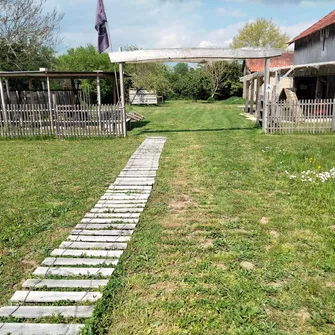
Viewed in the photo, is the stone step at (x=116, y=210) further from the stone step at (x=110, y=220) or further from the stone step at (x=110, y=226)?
the stone step at (x=110, y=226)

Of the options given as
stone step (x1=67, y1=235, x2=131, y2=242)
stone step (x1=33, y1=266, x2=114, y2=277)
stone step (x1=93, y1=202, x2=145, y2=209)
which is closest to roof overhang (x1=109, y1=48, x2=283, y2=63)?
stone step (x1=93, y1=202, x2=145, y2=209)

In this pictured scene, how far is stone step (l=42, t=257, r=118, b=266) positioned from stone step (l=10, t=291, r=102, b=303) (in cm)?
51

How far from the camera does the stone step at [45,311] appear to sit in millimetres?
2828

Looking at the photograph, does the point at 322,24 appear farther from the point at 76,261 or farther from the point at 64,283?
the point at 64,283

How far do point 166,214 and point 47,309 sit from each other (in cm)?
242

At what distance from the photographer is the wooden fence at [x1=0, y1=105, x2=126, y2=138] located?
12.7m

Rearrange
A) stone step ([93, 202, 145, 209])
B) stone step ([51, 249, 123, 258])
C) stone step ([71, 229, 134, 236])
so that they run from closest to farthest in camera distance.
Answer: stone step ([51, 249, 123, 258]), stone step ([71, 229, 134, 236]), stone step ([93, 202, 145, 209])

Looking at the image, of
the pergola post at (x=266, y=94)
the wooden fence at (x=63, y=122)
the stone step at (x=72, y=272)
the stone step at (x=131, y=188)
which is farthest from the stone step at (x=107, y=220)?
the pergola post at (x=266, y=94)

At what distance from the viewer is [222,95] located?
136ft

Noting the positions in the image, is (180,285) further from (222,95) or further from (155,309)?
(222,95)

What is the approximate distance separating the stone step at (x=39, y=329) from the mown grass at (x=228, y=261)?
17 centimetres

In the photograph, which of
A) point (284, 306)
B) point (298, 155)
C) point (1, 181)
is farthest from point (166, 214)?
point (298, 155)

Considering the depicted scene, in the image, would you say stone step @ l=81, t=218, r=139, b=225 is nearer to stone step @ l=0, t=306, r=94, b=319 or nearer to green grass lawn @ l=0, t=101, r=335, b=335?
green grass lawn @ l=0, t=101, r=335, b=335


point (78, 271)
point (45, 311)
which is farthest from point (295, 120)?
point (45, 311)
